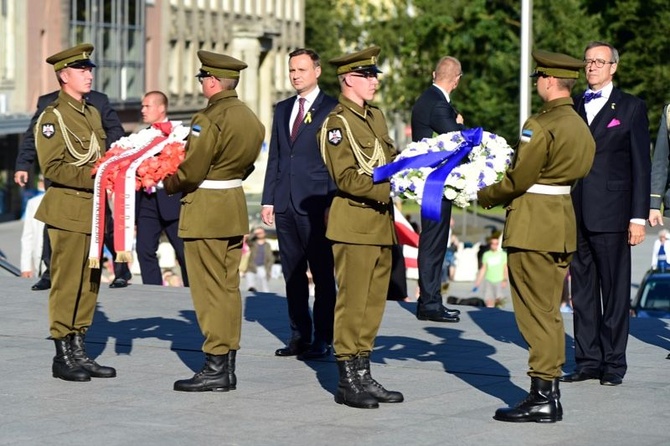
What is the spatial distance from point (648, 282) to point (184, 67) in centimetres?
5405

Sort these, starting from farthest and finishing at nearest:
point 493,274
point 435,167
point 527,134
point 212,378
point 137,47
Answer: point 137,47
point 493,274
point 212,378
point 435,167
point 527,134

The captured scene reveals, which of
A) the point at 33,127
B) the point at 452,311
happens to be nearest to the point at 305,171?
the point at 452,311

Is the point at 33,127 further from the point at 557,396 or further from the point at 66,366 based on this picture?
the point at 557,396

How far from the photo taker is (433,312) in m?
14.5

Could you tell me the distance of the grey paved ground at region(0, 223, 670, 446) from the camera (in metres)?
9.47

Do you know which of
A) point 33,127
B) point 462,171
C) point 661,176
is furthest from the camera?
point 33,127

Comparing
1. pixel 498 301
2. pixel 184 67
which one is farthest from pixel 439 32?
pixel 498 301

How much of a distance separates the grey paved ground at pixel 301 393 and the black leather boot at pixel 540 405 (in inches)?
2.3

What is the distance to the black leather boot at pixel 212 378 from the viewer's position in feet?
35.5

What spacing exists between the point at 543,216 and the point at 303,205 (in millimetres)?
2827

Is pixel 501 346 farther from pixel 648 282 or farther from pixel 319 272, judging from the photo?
pixel 648 282

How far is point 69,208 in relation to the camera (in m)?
11.3

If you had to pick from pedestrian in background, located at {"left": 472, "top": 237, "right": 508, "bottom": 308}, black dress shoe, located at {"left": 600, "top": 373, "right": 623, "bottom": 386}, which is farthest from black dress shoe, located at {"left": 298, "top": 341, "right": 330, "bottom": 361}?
pedestrian in background, located at {"left": 472, "top": 237, "right": 508, "bottom": 308}

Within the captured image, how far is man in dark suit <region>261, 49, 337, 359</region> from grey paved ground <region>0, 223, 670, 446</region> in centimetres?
34
